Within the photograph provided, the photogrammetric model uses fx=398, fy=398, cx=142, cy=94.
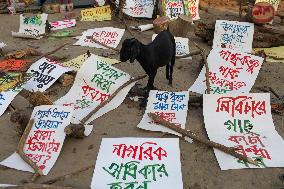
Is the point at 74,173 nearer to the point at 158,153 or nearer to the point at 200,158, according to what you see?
the point at 158,153

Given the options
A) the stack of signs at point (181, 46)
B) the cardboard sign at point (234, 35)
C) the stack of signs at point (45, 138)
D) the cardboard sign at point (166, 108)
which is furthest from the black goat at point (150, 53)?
the cardboard sign at point (234, 35)

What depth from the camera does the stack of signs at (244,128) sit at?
3.94m

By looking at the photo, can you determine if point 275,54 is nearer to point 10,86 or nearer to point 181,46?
point 181,46

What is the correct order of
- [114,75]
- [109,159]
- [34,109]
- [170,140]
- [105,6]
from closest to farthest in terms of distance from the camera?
[109,159] < [170,140] < [34,109] < [114,75] < [105,6]

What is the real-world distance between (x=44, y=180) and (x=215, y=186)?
158 centimetres

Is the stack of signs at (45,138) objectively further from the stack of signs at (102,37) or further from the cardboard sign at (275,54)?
the cardboard sign at (275,54)

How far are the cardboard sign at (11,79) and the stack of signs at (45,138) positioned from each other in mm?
1099

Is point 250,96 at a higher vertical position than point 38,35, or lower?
higher

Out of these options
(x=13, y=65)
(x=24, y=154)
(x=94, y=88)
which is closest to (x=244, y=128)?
(x=94, y=88)

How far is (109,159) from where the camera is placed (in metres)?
3.92

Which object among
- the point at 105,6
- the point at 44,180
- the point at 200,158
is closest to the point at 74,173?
the point at 44,180

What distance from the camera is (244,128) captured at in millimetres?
4414

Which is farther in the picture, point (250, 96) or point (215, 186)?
point (250, 96)

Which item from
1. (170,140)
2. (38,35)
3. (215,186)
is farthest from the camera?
(38,35)
